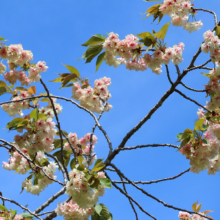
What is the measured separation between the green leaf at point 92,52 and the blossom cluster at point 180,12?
0.75 meters

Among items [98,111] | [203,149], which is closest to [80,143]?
[98,111]

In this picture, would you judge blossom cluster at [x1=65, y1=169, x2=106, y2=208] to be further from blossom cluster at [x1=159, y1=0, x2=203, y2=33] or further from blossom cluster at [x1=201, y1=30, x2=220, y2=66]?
blossom cluster at [x1=159, y1=0, x2=203, y2=33]

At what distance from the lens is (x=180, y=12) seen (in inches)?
104

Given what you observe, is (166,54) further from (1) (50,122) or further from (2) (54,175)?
(2) (54,175)

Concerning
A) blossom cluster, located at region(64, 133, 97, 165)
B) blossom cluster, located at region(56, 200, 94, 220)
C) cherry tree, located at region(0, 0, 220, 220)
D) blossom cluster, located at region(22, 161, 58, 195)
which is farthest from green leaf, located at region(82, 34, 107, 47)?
blossom cluster, located at region(56, 200, 94, 220)

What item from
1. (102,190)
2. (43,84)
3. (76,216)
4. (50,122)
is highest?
(43,84)

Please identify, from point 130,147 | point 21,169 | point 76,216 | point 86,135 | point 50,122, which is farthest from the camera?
point 86,135

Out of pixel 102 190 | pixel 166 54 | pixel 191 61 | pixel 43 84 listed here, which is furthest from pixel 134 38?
pixel 102 190

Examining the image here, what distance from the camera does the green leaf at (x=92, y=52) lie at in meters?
2.87

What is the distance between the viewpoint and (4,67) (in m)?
3.05

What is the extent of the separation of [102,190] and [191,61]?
1669 millimetres

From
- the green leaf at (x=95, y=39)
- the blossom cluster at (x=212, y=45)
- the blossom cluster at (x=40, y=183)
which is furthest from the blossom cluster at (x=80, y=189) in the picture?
the blossom cluster at (x=212, y=45)

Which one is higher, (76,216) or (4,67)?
(4,67)

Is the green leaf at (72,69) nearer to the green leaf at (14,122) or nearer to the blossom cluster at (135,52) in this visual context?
the blossom cluster at (135,52)
